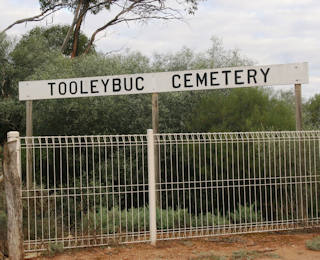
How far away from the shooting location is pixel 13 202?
6.85 m

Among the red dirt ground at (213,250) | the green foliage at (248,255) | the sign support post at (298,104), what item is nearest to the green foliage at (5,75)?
the red dirt ground at (213,250)

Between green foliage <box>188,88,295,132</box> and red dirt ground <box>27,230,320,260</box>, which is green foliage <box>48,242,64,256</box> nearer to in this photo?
red dirt ground <box>27,230,320,260</box>

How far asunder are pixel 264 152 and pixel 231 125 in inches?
95.8

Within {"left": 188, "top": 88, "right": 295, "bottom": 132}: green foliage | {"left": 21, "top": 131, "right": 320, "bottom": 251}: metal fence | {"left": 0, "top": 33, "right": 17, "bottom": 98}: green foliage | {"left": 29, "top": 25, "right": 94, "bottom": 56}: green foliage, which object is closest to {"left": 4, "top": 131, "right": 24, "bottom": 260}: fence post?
{"left": 21, "top": 131, "right": 320, "bottom": 251}: metal fence

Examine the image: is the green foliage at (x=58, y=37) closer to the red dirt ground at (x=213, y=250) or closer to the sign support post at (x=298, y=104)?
the sign support post at (x=298, y=104)

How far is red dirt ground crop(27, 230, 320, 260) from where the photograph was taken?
22.9 ft

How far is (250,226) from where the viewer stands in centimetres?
831

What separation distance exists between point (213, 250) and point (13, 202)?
9.86 ft

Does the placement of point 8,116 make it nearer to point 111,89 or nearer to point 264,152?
point 111,89

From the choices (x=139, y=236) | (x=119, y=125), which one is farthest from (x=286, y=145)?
(x=119, y=125)

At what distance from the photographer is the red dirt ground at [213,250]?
6.97 meters

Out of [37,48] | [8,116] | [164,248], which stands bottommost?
[164,248]

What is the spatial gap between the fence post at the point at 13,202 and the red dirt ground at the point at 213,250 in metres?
0.44

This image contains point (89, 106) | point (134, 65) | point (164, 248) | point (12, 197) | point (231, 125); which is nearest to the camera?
point (12, 197)
